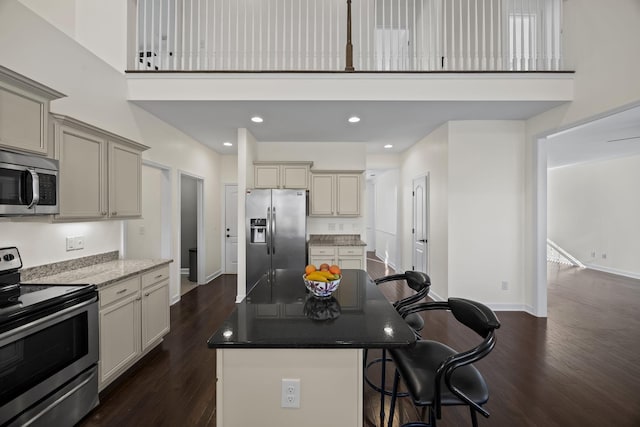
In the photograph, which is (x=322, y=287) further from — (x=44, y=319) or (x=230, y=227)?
(x=230, y=227)

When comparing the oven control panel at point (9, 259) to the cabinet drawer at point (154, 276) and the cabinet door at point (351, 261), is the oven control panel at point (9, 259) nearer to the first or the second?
the cabinet drawer at point (154, 276)

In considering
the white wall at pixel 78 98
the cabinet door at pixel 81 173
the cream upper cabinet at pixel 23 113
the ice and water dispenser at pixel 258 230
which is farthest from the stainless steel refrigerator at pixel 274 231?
the cream upper cabinet at pixel 23 113

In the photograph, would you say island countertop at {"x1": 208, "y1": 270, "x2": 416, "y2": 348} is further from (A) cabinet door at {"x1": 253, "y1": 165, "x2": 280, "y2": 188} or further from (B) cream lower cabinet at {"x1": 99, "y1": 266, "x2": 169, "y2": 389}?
(A) cabinet door at {"x1": 253, "y1": 165, "x2": 280, "y2": 188}

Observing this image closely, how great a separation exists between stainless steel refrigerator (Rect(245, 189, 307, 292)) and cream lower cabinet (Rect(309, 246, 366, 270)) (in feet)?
0.91

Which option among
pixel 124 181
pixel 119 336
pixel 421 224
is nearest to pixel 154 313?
pixel 119 336

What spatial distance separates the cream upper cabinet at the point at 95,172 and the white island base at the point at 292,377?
73.5 inches

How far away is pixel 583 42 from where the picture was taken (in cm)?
309

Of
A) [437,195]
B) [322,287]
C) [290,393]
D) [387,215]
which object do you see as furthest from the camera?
[387,215]

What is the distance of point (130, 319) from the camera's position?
2369 mm

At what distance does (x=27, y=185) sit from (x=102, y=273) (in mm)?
929

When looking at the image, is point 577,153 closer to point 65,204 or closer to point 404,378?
point 404,378

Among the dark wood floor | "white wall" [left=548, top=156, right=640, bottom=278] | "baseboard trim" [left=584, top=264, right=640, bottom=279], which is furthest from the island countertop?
"white wall" [left=548, top=156, right=640, bottom=278]

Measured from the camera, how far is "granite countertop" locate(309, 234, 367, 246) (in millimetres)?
4676

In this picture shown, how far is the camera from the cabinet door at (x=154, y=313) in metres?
2.57
